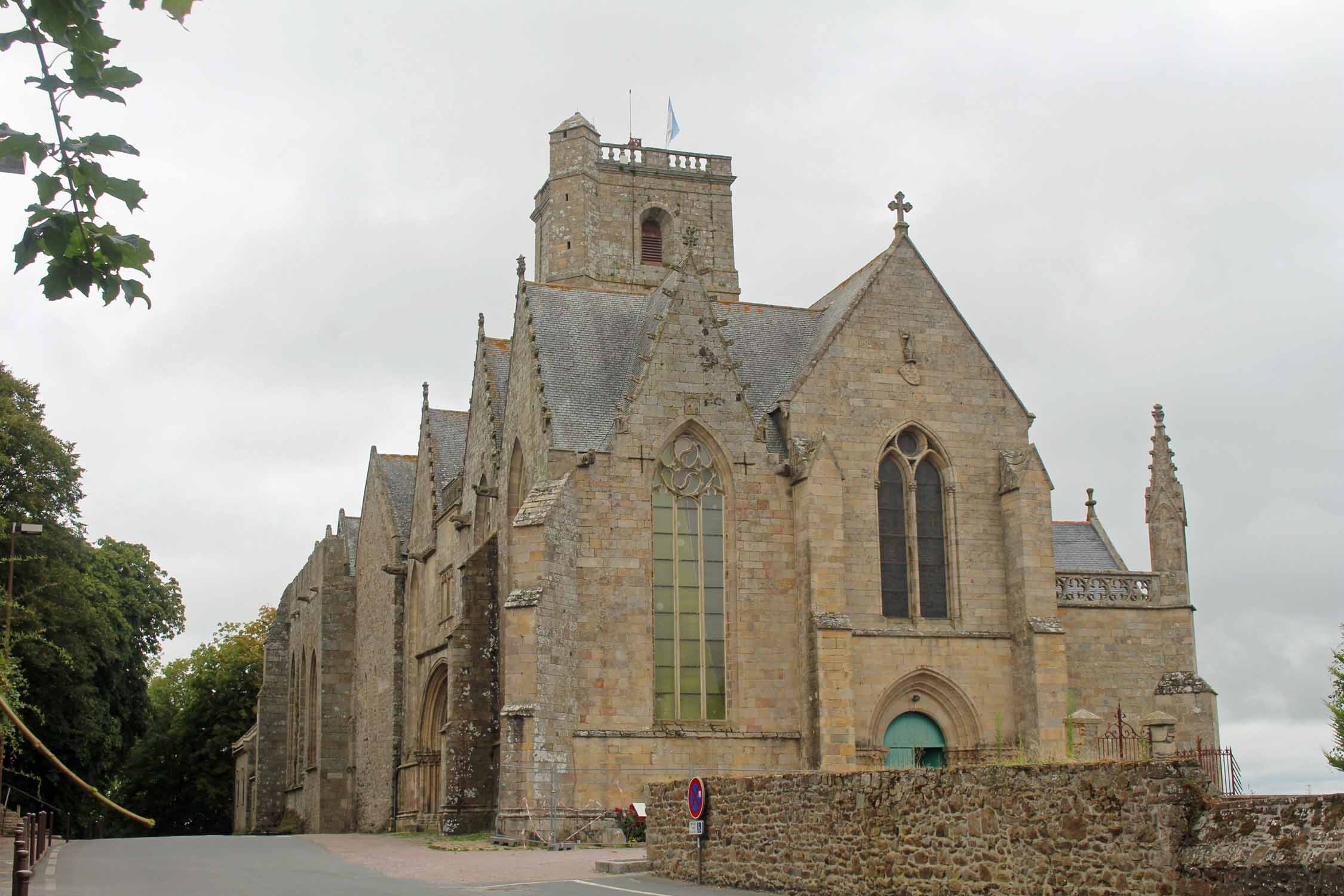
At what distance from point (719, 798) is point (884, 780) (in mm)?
3351

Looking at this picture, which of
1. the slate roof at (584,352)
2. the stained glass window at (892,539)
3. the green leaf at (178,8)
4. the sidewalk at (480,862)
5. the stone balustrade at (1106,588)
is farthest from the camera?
the stone balustrade at (1106,588)

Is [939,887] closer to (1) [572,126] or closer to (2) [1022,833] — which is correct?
(2) [1022,833]

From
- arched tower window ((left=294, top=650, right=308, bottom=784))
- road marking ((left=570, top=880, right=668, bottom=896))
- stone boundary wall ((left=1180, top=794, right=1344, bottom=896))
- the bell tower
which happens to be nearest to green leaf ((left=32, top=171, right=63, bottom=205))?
stone boundary wall ((left=1180, top=794, right=1344, bottom=896))

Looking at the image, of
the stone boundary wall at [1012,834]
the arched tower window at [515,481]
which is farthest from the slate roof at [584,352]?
the stone boundary wall at [1012,834]

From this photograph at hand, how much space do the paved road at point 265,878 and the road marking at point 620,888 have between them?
0.6 inches

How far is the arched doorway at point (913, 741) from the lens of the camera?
28672 millimetres

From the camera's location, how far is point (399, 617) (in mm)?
39812

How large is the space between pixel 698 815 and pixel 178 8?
1461 centimetres

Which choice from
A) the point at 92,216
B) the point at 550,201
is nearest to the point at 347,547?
the point at 550,201

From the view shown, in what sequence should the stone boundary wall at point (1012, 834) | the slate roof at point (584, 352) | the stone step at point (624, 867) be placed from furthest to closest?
the slate roof at point (584, 352), the stone step at point (624, 867), the stone boundary wall at point (1012, 834)

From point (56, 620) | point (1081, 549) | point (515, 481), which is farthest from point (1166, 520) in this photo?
point (56, 620)

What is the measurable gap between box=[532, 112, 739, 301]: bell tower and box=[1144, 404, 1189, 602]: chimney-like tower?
59.3 ft

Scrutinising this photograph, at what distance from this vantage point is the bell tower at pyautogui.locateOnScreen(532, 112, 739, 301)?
154 feet

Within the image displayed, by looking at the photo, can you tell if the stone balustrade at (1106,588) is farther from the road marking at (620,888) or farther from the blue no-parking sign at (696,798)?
the road marking at (620,888)
